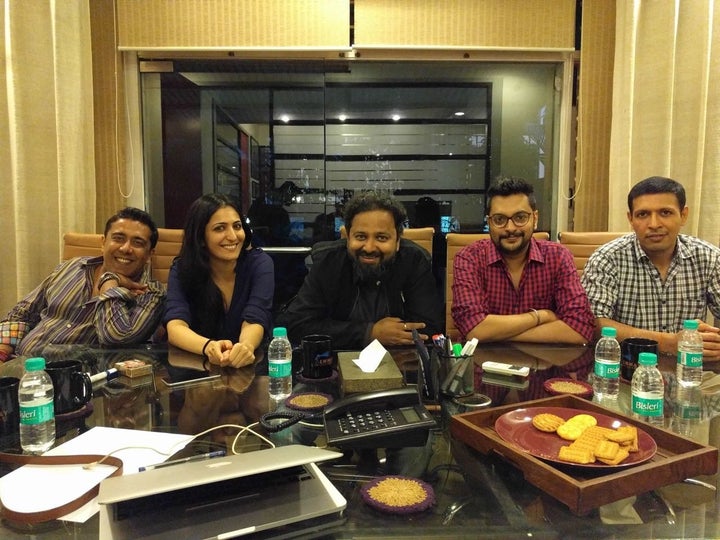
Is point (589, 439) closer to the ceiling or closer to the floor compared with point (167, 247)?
closer to the floor

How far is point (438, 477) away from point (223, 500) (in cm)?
33

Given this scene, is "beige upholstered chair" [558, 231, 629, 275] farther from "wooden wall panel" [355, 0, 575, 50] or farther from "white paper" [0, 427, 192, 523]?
"white paper" [0, 427, 192, 523]

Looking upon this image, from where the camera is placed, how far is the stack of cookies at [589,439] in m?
0.81

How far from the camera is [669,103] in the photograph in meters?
2.80

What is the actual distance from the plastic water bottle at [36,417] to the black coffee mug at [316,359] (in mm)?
574

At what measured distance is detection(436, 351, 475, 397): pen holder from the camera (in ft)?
3.97

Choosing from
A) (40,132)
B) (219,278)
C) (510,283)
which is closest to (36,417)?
(219,278)

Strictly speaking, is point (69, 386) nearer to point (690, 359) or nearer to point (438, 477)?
point (438, 477)

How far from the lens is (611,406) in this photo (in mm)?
1158

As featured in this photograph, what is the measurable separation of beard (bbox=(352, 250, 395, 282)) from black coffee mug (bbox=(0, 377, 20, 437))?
1.26m

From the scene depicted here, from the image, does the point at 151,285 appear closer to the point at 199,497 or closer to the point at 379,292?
the point at 379,292

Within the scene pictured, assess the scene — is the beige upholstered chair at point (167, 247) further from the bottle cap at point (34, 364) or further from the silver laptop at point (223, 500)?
the silver laptop at point (223, 500)

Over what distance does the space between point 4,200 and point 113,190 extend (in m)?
0.59

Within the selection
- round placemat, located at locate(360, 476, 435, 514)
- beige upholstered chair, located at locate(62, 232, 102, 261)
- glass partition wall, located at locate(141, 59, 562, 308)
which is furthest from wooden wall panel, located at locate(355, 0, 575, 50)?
round placemat, located at locate(360, 476, 435, 514)
